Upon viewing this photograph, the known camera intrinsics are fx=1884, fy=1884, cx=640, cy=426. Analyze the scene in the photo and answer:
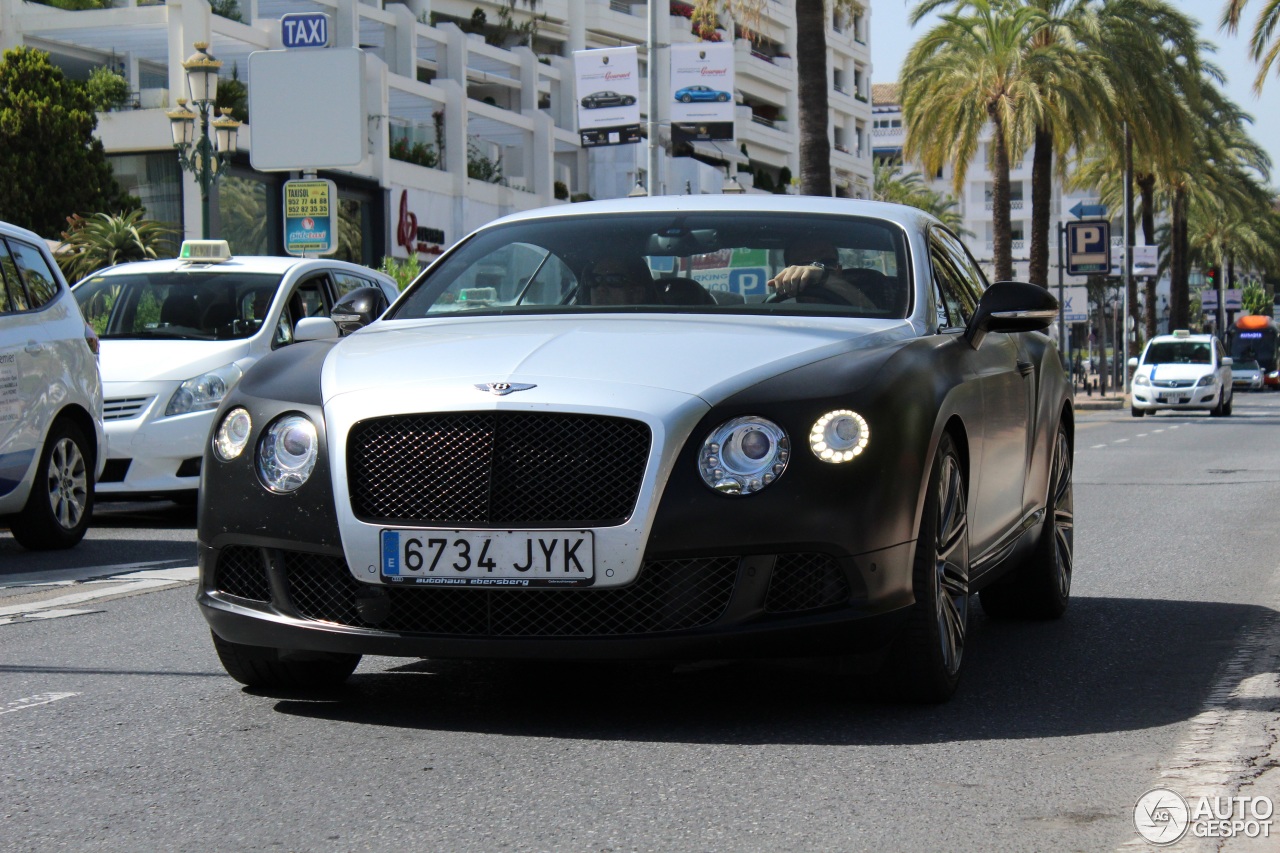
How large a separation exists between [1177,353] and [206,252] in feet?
104

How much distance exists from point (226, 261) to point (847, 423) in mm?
9460

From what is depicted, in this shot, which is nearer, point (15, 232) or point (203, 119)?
point (15, 232)

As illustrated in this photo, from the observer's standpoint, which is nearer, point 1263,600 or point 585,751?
point 585,751

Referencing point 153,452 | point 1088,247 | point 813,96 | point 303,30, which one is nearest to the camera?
point 153,452

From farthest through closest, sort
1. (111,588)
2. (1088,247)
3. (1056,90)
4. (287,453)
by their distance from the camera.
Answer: (1088,247) → (1056,90) → (111,588) → (287,453)

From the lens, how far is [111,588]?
863 centimetres

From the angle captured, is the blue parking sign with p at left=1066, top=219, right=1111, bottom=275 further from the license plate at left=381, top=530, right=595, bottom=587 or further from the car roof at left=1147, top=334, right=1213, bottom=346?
the license plate at left=381, top=530, right=595, bottom=587

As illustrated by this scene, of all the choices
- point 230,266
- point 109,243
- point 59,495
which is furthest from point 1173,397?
point 59,495

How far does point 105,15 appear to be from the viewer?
42562 millimetres

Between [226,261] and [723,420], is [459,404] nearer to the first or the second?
[723,420]

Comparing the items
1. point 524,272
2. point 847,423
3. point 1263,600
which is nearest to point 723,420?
point 847,423

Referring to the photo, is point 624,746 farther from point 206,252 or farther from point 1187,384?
point 1187,384

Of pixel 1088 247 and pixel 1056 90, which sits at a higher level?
pixel 1056 90

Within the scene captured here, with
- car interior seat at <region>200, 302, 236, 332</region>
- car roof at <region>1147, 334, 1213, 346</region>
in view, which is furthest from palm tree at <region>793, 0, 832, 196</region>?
car roof at <region>1147, 334, 1213, 346</region>
